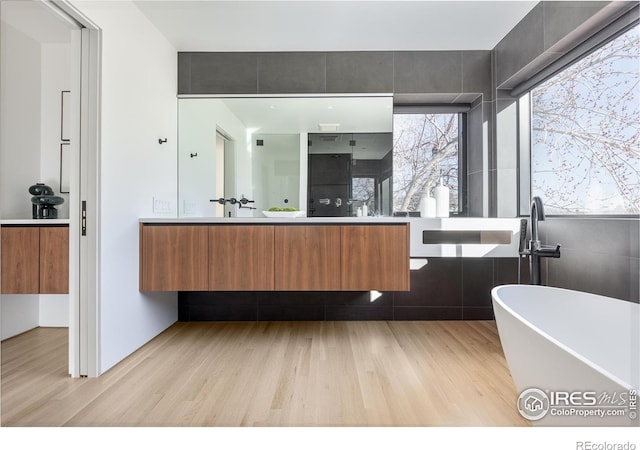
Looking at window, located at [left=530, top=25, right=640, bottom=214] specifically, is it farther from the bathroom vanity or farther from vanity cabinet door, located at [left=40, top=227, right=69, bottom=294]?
vanity cabinet door, located at [left=40, top=227, right=69, bottom=294]

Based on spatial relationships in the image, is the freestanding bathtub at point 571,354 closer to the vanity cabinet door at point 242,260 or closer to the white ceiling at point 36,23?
the vanity cabinet door at point 242,260

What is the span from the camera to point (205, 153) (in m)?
3.02

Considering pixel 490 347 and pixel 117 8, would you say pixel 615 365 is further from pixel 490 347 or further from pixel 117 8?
pixel 117 8

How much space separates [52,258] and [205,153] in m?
1.32

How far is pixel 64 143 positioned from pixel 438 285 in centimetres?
312

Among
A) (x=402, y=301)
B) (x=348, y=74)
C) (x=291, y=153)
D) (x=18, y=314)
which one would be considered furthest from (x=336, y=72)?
(x=18, y=314)

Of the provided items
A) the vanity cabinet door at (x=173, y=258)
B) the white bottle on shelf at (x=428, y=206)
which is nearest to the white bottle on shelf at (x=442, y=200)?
the white bottle on shelf at (x=428, y=206)

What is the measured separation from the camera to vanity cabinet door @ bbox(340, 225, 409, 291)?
2363mm

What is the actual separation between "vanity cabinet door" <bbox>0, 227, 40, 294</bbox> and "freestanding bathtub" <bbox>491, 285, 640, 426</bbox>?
256 cm

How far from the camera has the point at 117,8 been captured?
211 cm

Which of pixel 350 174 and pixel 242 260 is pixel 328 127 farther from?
pixel 242 260

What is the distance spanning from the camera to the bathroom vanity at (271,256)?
237 centimetres

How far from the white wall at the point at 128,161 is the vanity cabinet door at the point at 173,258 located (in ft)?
0.23

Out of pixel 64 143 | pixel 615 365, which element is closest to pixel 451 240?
pixel 615 365
